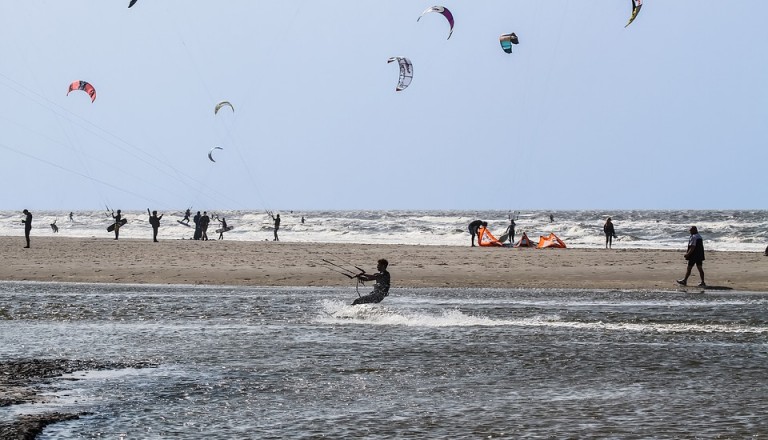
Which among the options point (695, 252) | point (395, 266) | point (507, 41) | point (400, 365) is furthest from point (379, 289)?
point (507, 41)

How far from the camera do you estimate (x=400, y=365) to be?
1214 cm

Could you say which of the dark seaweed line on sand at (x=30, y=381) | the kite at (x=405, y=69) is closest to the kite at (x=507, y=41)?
the kite at (x=405, y=69)

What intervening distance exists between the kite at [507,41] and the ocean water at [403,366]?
48.8 feet

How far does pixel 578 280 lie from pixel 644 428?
58.0ft

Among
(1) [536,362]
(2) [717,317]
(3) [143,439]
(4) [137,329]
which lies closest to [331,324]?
(4) [137,329]

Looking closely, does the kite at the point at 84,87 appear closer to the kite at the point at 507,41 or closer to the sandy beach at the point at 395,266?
the sandy beach at the point at 395,266

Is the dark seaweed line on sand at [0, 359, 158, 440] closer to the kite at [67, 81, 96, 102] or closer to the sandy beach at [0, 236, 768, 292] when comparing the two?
the sandy beach at [0, 236, 768, 292]

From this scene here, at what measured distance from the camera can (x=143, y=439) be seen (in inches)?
321

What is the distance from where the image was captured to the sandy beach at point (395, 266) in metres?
25.8

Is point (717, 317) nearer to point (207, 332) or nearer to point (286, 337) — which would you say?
point (286, 337)

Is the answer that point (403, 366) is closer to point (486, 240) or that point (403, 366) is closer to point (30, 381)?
point (30, 381)

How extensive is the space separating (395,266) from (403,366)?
18.0 meters

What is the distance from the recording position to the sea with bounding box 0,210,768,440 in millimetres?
8836

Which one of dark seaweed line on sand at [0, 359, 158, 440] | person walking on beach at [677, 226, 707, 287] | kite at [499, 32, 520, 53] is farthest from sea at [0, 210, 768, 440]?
kite at [499, 32, 520, 53]
